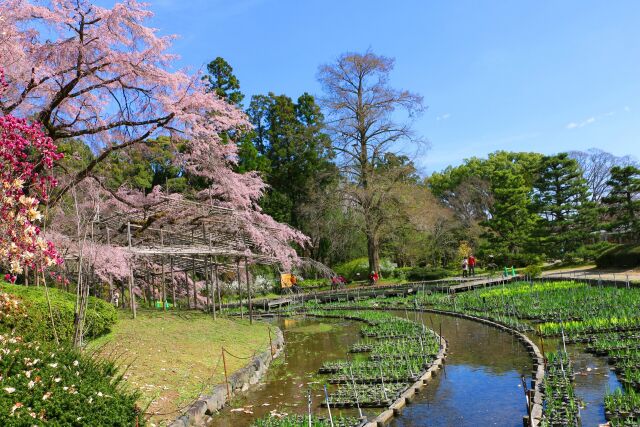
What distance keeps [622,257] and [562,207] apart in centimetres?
786

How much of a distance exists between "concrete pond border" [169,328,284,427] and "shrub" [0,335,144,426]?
1.35 meters

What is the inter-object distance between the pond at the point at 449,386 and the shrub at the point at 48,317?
3.30m

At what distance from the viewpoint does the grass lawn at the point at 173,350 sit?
767 centimetres

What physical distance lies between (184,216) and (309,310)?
8.50m

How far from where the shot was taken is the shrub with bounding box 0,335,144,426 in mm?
4551

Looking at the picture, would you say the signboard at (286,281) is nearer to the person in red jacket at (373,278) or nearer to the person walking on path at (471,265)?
the person in red jacket at (373,278)

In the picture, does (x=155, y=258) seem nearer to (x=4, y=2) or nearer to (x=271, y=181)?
(x=4, y=2)

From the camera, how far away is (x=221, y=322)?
14984mm

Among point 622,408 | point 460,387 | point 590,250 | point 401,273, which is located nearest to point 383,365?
point 460,387

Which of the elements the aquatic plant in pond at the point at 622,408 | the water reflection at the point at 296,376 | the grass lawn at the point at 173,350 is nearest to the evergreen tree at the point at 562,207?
the water reflection at the point at 296,376

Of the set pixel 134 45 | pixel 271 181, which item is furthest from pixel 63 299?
pixel 271 181

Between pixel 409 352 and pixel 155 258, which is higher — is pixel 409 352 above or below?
below

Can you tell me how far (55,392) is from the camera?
4914 millimetres

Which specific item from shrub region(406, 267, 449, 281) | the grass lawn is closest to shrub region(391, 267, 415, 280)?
shrub region(406, 267, 449, 281)
